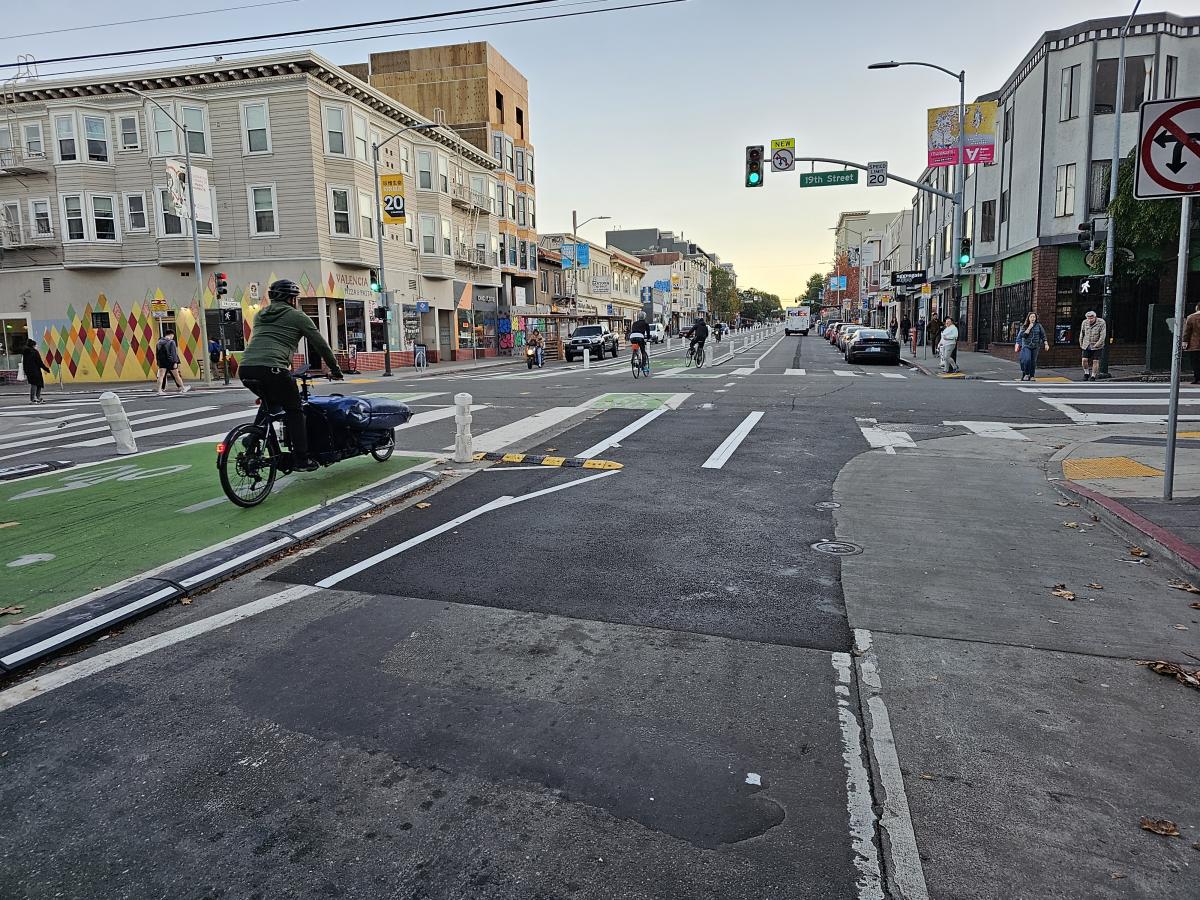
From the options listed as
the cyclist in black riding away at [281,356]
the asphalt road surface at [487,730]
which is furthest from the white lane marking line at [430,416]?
the asphalt road surface at [487,730]

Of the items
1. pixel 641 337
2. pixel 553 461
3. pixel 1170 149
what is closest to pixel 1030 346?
pixel 641 337

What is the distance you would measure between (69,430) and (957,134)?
26.5 meters

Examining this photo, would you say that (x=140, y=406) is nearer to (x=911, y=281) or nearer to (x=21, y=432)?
(x=21, y=432)

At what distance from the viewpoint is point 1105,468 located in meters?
9.45

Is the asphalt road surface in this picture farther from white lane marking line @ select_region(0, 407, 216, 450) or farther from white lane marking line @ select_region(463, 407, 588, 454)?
white lane marking line @ select_region(0, 407, 216, 450)

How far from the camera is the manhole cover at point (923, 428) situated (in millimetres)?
12633

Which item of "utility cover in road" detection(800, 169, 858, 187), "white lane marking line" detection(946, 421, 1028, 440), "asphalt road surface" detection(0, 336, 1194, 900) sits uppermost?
"utility cover in road" detection(800, 169, 858, 187)

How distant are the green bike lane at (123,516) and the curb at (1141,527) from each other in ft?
24.1

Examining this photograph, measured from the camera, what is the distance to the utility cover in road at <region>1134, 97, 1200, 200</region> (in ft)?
22.6

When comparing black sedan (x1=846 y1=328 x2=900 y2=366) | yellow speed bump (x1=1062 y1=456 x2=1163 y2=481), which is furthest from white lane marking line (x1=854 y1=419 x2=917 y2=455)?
black sedan (x1=846 y1=328 x2=900 y2=366)

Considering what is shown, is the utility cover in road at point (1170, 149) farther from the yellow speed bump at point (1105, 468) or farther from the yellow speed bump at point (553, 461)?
the yellow speed bump at point (553, 461)

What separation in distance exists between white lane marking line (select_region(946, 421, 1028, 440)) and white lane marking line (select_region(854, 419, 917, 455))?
1274 millimetres

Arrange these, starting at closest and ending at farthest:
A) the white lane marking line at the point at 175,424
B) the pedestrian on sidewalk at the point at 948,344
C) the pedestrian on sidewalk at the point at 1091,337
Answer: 1. the white lane marking line at the point at 175,424
2. the pedestrian on sidewalk at the point at 1091,337
3. the pedestrian on sidewalk at the point at 948,344

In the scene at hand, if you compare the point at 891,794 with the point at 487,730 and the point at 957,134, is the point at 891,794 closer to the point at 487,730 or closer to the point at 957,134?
the point at 487,730
